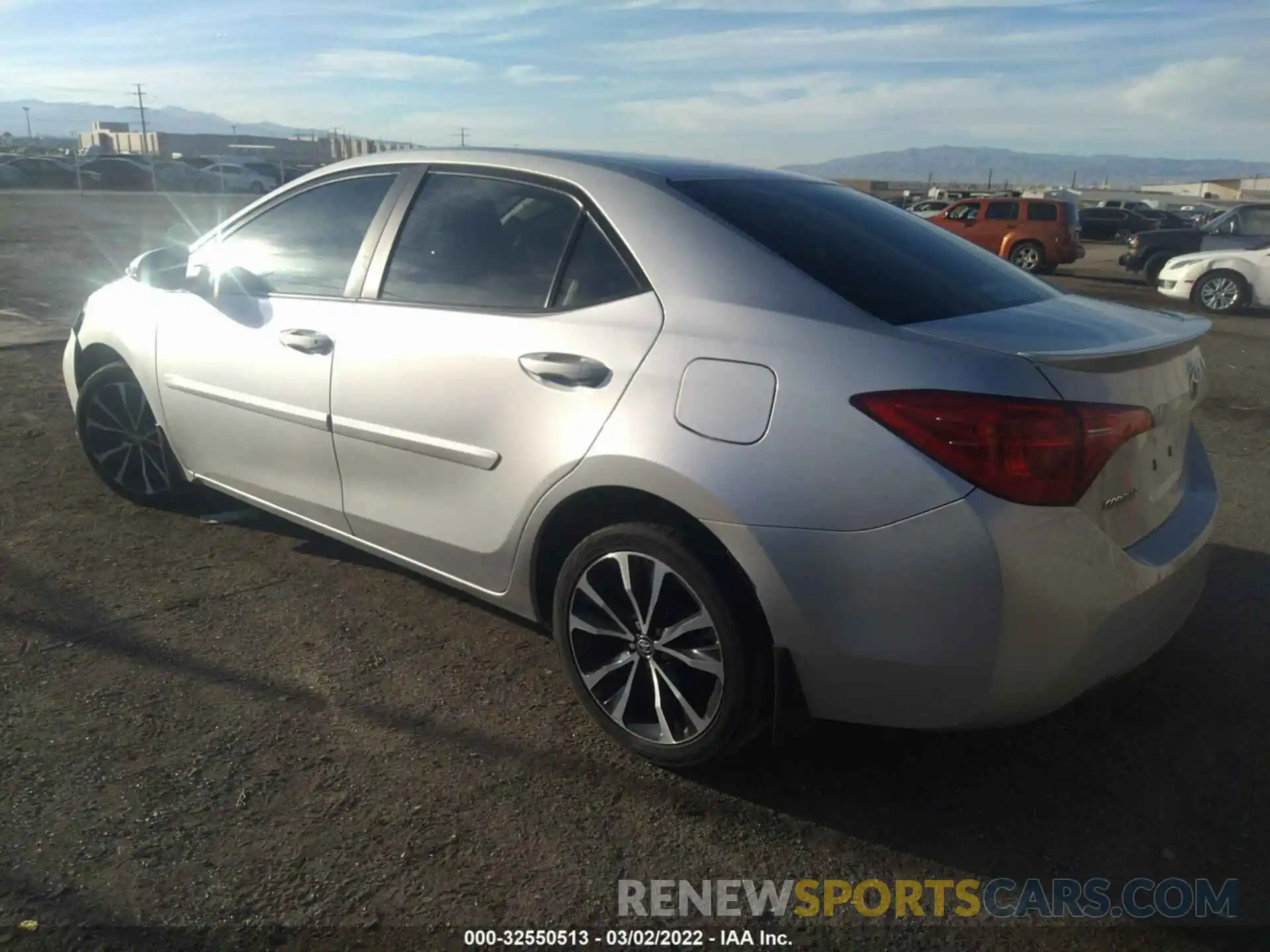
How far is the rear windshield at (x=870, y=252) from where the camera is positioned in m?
2.67

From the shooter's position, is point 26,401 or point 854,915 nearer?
point 854,915

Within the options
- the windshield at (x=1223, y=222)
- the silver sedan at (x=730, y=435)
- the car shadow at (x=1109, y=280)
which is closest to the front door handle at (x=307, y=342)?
Result: the silver sedan at (x=730, y=435)

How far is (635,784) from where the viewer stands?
9.19 feet

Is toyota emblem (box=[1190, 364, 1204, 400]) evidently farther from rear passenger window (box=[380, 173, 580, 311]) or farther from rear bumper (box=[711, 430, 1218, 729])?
rear passenger window (box=[380, 173, 580, 311])

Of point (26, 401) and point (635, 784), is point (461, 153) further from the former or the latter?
point (26, 401)

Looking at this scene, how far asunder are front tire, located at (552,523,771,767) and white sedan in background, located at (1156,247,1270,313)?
14942 mm

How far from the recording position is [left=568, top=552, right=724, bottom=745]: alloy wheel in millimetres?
2668

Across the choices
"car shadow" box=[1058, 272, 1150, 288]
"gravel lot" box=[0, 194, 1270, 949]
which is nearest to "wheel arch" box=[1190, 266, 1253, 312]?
"car shadow" box=[1058, 272, 1150, 288]

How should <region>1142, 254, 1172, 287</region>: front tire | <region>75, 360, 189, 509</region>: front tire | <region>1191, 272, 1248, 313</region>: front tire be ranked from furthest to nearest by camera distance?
<region>1142, 254, 1172, 287</region>: front tire → <region>1191, 272, 1248, 313</region>: front tire → <region>75, 360, 189, 509</region>: front tire

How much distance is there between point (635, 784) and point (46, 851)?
148 centimetres

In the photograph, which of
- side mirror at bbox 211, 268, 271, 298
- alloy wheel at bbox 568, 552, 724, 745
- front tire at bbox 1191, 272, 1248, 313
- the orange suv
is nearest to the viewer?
alloy wheel at bbox 568, 552, 724, 745

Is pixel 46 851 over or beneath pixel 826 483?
beneath

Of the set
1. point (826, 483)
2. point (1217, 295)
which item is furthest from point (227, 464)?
point (1217, 295)

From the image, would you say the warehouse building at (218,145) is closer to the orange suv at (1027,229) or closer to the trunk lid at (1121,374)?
the orange suv at (1027,229)
